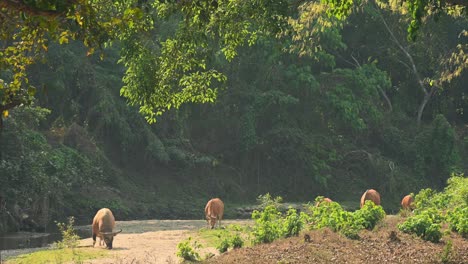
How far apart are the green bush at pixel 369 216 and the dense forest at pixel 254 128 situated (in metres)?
15.6

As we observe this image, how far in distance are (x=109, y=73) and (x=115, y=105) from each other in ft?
9.76

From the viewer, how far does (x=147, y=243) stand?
25219 mm

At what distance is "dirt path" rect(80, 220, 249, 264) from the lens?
20.7m

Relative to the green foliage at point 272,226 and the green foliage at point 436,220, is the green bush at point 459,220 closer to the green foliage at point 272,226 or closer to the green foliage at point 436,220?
the green foliage at point 436,220

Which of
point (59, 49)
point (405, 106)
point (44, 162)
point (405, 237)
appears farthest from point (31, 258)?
point (405, 106)

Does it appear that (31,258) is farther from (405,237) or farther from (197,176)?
(197,176)

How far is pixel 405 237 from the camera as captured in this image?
18938 mm

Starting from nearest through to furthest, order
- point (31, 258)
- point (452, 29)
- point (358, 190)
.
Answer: point (31, 258) → point (358, 190) → point (452, 29)

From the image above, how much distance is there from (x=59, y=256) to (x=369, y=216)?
23.8ft

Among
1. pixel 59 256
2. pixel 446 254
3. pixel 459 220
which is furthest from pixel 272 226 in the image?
pixel 59 256

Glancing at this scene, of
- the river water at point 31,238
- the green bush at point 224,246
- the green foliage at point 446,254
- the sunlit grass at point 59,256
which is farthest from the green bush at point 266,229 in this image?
the river water at point 31,238

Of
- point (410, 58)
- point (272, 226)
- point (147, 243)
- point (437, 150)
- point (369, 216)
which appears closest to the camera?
point (272, 226)

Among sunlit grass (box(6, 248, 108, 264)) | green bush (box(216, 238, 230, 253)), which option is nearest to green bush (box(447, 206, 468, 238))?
green bush (box(216, 238, 230, 253))

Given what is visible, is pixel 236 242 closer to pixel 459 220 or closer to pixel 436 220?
pixel 436 220
